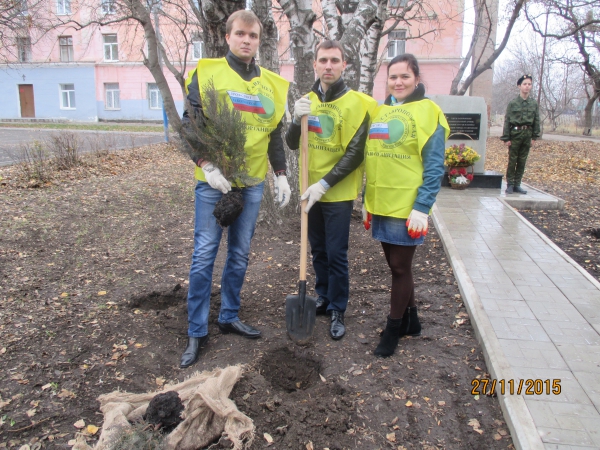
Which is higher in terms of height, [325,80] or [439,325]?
[325,80]

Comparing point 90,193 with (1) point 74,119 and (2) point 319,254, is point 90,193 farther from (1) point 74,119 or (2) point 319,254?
(1) point 74,119

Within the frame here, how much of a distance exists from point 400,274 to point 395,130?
0.91 meters

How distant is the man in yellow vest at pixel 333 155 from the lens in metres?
3.06

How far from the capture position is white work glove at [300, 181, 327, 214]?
10.1 ft

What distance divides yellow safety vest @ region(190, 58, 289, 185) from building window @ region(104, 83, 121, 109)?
Result: 32.3 metres

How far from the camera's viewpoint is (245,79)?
2986mm

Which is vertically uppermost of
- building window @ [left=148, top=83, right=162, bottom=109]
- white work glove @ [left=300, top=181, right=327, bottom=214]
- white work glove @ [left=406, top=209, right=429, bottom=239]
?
building window @ [left=148, top=83, right=162, bottom=109]

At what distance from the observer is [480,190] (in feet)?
28.6

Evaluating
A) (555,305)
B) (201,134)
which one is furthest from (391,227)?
(555,305)

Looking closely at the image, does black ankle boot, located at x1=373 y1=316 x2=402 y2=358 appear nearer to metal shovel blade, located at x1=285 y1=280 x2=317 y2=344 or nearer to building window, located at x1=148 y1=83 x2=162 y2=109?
metal shovel blade, located at x1=285 y1=280 x2=317 y2=344

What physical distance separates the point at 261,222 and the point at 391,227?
2939 millimetres

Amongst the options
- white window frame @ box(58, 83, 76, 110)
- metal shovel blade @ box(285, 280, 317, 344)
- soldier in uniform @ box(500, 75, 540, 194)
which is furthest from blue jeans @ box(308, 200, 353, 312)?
white window frame @ box(58, 83, 76, 110)

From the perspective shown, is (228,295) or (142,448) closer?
(142,448)

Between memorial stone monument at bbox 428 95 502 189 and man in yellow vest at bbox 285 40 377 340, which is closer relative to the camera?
man in yellow vest at bbox 285 40 377 340
